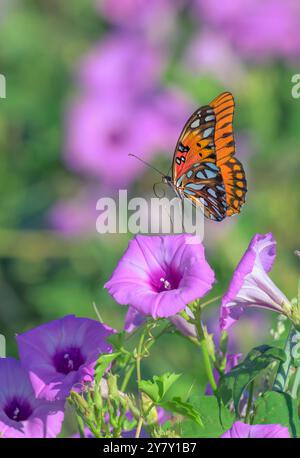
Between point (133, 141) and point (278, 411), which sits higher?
point (133, 141)

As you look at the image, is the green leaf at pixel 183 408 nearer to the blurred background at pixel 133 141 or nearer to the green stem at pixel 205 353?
the green stem at pixel 205 353

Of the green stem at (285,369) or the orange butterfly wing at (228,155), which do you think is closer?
the green stem at (285,369)

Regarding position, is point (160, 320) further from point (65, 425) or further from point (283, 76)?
point (283, 76)

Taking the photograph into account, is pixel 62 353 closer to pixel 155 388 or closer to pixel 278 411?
pixel 155 388

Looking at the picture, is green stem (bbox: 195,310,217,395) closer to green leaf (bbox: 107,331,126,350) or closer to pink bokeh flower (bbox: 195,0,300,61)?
green leaf (bbox: 107,331,126,350)
